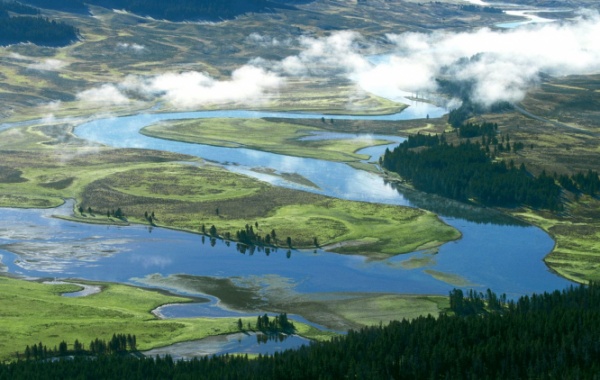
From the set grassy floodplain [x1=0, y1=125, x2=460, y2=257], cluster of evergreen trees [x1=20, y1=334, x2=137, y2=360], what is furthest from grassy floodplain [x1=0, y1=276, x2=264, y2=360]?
grassy floodplain [x1=0, y1=125, x2=460, y2=257]

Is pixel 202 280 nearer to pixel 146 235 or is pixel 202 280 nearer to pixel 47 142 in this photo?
pixel 146 235

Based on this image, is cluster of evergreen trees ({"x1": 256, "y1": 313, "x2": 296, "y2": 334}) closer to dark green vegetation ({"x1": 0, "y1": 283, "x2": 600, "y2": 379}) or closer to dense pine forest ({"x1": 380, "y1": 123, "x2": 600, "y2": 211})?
dark green vegetation ({"x1": 0, "y1": 283, "x2": 600, "y2": 379})

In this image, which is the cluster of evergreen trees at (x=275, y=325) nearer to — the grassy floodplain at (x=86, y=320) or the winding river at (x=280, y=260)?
the grassy floodplain at (x=86, y=320)

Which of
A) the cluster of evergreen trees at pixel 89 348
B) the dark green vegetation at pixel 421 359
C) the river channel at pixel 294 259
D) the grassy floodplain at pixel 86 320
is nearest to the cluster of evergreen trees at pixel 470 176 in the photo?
the river channel at pixel 294 259

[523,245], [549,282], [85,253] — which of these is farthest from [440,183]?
[85,253]

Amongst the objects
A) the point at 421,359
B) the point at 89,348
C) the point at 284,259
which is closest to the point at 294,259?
the point at 284,259

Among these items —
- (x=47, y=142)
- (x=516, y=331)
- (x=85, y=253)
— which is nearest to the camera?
(x=516, y=331)
